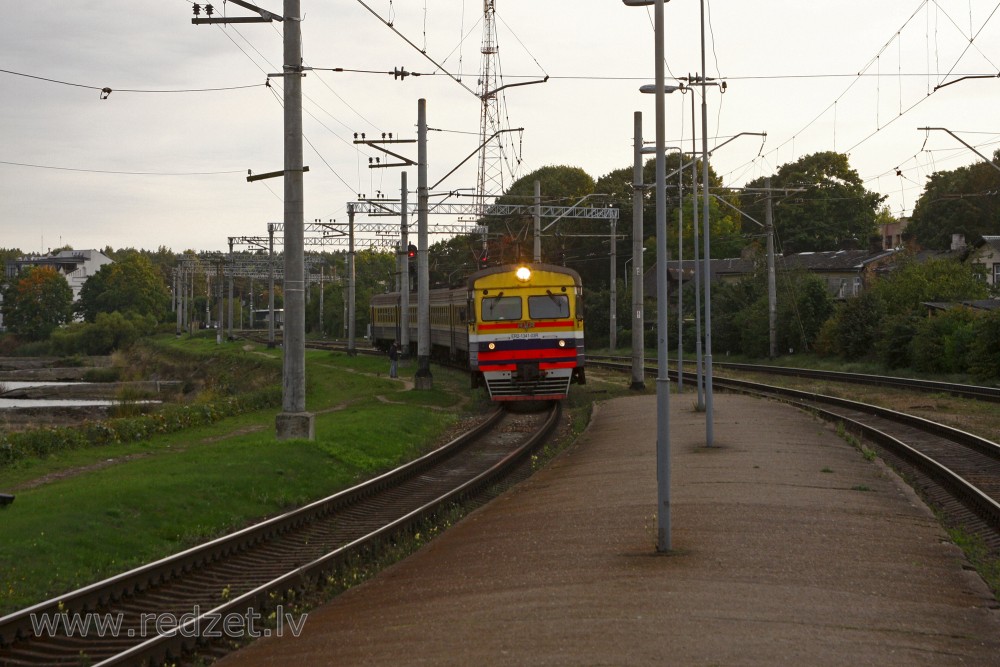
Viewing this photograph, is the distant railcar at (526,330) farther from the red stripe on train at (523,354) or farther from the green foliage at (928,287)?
the green foliage at (928,287)

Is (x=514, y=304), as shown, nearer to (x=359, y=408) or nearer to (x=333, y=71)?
(x=359, y=408)

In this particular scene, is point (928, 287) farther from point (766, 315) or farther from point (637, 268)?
point (637, 268)

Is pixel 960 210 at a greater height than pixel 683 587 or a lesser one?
greater

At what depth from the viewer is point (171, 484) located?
14.5 meters

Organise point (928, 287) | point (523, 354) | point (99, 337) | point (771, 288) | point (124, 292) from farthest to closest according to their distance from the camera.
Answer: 1. point (124, 292)
2. point (99, 337)
3. point (928, 287)
4. point (771, 288)
5. point (523, 354)

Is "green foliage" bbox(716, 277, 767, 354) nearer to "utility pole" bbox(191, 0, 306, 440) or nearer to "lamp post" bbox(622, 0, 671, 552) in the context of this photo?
"utility pole" bbox(191, 0, 306, 440)

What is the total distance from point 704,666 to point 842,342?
43.3 meters

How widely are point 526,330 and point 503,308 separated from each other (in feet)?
2.93

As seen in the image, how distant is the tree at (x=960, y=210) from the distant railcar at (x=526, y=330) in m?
57.9

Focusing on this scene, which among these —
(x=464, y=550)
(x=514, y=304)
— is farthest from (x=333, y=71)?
(x=464, y=550)

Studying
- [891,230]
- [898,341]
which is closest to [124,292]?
[891,230]

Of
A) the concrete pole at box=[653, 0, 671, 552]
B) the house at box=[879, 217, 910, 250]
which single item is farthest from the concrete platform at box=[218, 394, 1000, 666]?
the house at box=[879, 217, 910, 250]

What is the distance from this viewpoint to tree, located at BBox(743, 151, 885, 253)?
90.7m

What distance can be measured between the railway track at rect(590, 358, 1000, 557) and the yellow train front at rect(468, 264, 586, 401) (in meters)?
6.35
